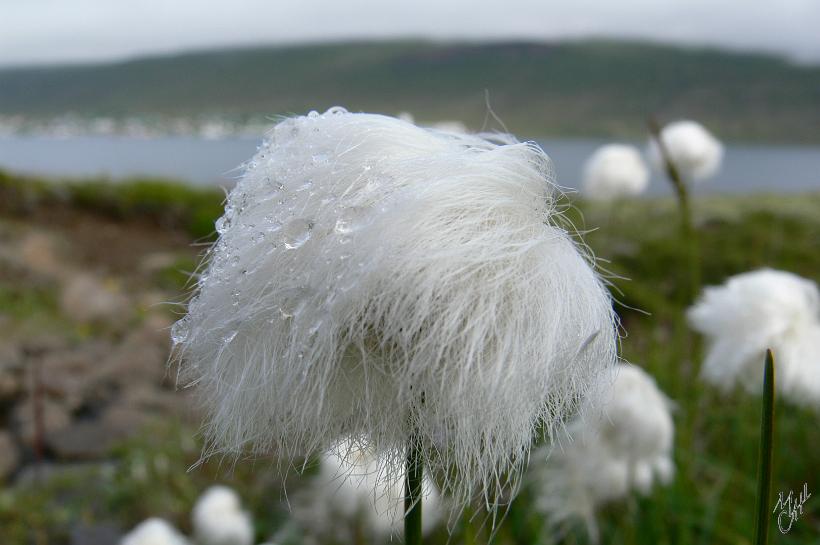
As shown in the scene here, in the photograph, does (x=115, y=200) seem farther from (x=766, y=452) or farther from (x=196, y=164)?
(x=766, y=452)

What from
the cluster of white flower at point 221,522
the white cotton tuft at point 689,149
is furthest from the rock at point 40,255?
the white cotton tuft at point 689,149

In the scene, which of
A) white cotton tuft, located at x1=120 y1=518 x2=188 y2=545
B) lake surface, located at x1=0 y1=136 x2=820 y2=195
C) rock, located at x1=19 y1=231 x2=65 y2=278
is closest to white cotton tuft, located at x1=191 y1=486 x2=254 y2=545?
white cotton tuft, located at x1=120 y1=518 x2=188 y2=545

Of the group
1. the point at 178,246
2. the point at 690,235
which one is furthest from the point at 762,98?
the point at 690,235

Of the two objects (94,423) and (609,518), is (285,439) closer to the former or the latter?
(609,518)

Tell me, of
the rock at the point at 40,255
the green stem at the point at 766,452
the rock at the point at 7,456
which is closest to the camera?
the green stem at the point at 766,452

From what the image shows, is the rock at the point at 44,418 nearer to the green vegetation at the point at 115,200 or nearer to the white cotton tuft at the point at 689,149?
the white cotton tuft at the point at 689,149
